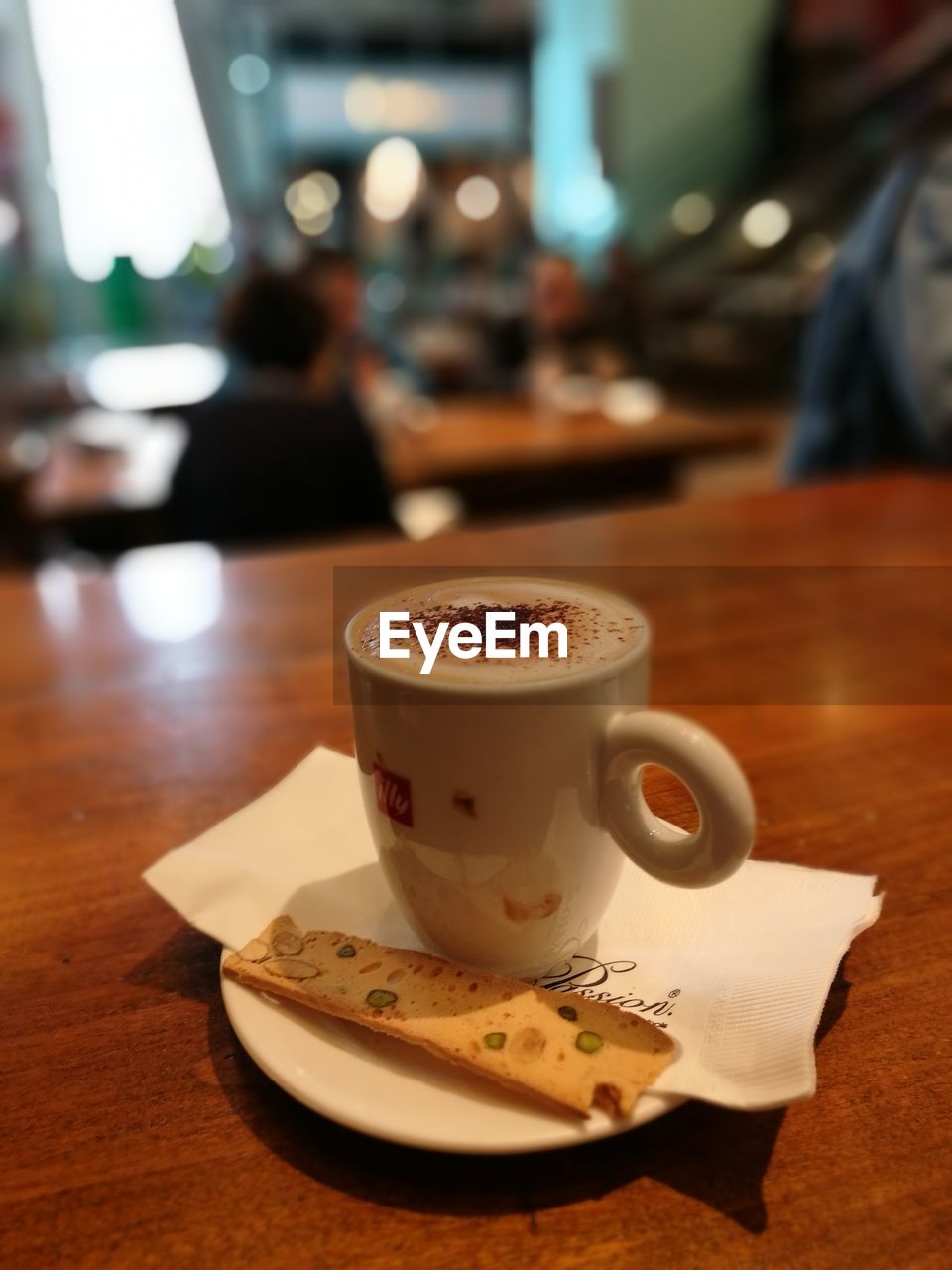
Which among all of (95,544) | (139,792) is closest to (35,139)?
(95,544)

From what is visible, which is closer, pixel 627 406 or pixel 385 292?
pixel 627 406

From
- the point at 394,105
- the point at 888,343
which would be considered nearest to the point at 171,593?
the point at 888,343

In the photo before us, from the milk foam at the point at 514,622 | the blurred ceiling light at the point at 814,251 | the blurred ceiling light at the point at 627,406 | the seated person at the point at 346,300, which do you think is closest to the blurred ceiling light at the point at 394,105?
the blurred ceiling light at the point at 814,251

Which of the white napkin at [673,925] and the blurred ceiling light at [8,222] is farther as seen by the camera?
the blurred ceiling light at [8,222]

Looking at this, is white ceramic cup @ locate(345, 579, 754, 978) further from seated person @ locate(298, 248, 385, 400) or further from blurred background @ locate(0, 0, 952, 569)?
seated person @ locate(298, 248, 385, 400)

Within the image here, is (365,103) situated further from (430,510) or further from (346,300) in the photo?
(430,510)

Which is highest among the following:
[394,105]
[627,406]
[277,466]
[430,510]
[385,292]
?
[394,105]

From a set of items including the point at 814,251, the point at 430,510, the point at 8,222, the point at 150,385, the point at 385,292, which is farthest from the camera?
the point at 385,292

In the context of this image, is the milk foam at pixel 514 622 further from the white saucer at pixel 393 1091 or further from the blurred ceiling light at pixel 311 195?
the blurred ceiling light at pixel 311 195
